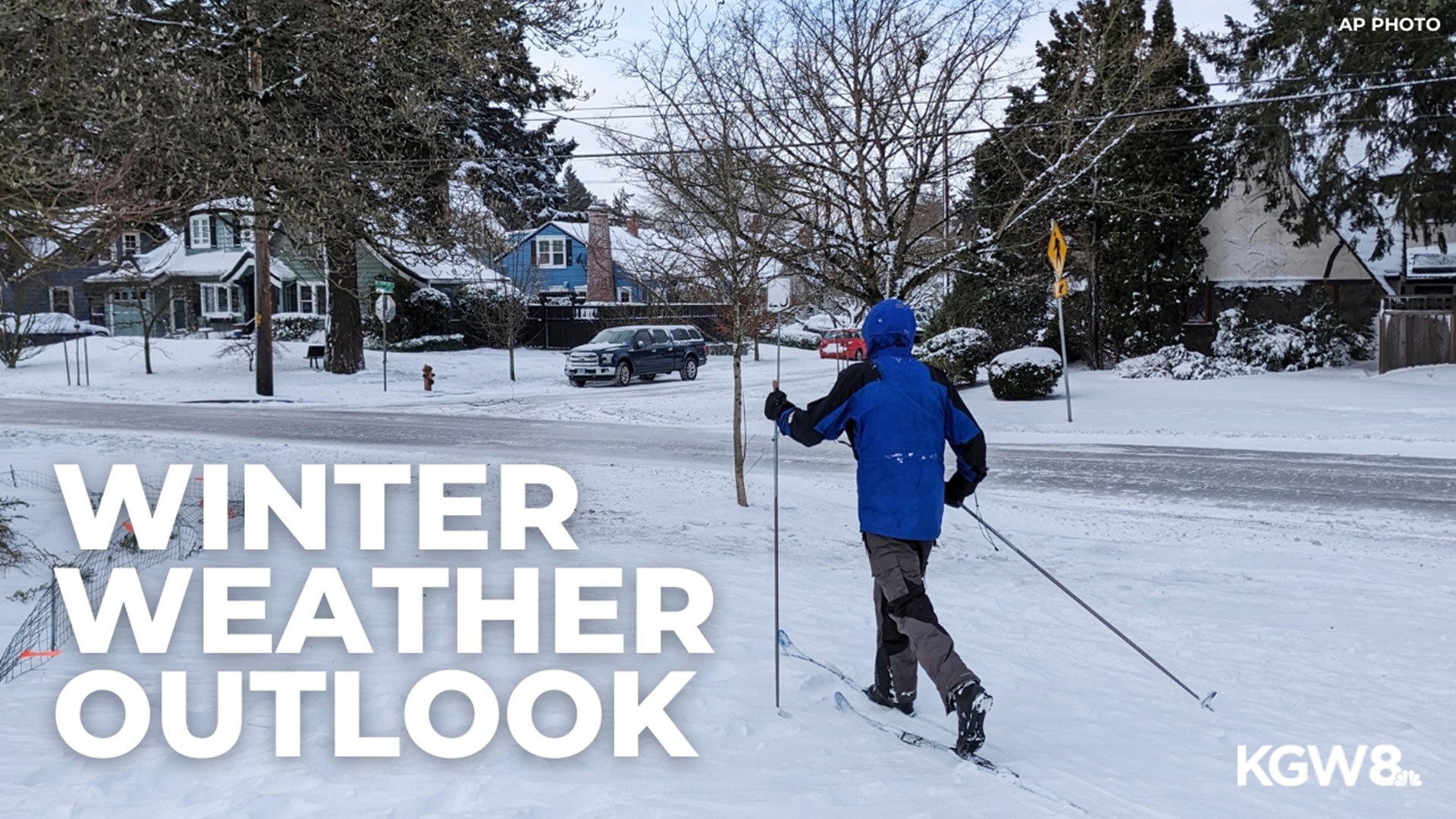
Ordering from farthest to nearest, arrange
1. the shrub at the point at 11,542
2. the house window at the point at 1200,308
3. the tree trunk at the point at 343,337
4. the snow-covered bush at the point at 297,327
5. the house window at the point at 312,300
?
the house window at the point at 312,300
the snow-covered bush at the point at 297,327
the tree trunk at the point at 343,337
the house window at the point at 1200,308
the shrub at the point at 11,542

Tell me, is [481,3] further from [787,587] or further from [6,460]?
[6,460]

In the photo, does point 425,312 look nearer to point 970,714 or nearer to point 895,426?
point 895,426

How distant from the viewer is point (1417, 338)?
25.5m

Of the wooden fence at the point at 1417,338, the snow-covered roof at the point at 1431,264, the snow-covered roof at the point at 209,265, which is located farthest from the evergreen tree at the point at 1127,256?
the snow-covered roof at the point at 209,265

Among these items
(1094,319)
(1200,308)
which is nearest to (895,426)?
(1094,319)

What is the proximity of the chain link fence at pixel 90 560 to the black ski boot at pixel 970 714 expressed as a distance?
4.43 metres

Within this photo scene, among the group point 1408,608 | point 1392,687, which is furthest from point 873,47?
point 1392,687

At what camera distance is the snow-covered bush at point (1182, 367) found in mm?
26266

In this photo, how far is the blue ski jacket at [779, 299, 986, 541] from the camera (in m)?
4.91

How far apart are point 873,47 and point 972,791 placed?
10957 mm

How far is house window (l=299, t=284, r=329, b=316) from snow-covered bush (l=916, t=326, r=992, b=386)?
1200 inches

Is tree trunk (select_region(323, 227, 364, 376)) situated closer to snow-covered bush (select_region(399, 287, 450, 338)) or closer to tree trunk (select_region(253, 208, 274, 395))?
tree trunk (select_region(253, 208, 274, 395))

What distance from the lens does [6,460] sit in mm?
14266

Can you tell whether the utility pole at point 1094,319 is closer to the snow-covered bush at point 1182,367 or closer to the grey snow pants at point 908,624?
the snow-covered bush at point 1182,367
